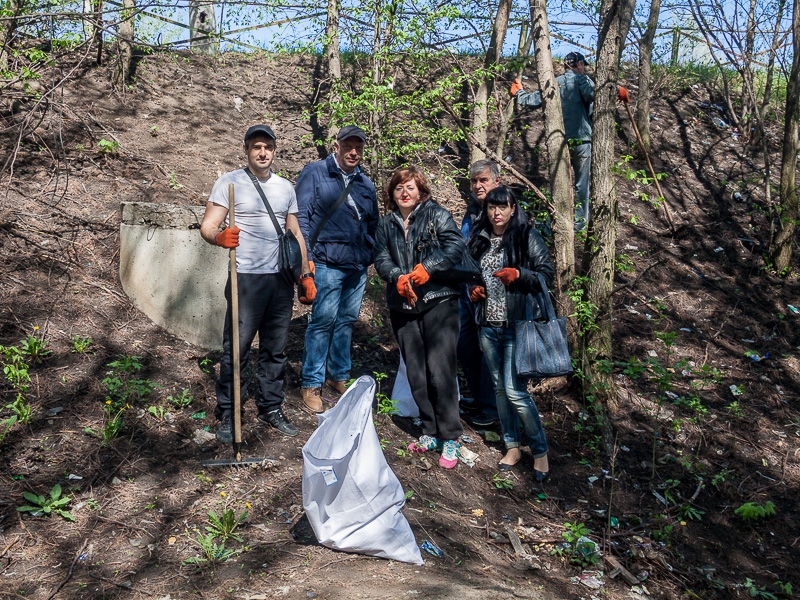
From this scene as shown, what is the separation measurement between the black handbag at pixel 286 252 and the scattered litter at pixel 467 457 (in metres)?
1.73

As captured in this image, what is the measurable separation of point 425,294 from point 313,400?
3.99 ft

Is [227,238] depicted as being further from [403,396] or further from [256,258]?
[403,396]

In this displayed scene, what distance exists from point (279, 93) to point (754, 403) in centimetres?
775

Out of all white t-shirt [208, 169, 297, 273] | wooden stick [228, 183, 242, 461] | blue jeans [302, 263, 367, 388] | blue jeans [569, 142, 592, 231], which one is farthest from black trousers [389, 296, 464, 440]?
blue jeans [569, 142, 592, 231]

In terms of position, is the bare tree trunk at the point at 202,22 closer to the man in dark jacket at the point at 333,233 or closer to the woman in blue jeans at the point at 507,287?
the man in dark jacket at the point at 333,233

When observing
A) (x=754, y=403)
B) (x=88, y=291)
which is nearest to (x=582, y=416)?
(x=754, y=403)

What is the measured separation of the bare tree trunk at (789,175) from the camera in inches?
335

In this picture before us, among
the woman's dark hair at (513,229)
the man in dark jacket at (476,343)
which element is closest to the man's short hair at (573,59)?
the man in dark jacket at (476,343)

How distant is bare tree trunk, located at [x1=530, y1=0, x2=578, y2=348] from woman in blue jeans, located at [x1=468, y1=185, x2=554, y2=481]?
1.41 metres

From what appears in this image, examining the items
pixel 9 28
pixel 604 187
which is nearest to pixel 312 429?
pixel 604 187

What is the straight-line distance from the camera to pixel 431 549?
3.72 m

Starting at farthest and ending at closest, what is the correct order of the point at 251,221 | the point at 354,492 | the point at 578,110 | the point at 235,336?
the point at 578,110, the point at 251,221, the point at 235,336, the point at 354,492

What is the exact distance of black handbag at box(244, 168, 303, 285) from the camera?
4369mm

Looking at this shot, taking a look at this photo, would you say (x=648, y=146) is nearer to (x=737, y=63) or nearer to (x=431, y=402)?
(x=737, y=63)
